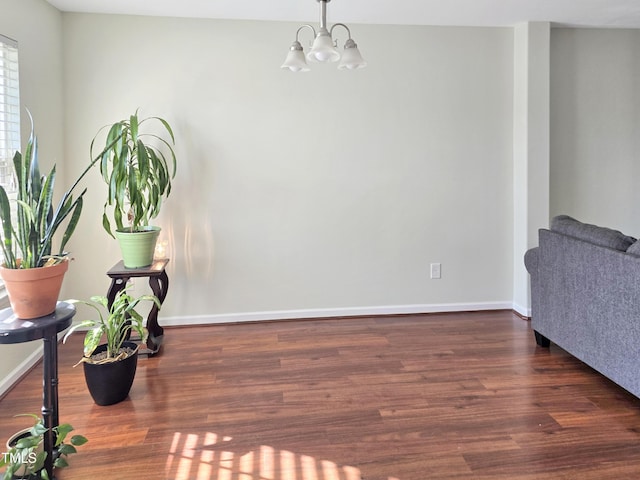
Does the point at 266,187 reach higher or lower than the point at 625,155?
lower

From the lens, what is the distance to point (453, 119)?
376 centimetres

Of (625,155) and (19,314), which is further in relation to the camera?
(625,155)

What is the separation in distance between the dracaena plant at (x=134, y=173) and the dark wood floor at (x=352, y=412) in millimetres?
903

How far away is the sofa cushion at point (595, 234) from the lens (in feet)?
7.95

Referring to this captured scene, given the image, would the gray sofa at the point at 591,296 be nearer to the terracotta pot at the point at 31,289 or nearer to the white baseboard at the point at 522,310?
the white baseboard at the point at 522,310

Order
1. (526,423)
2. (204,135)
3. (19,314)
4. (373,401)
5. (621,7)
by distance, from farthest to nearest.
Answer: (204,135) → (621,7) → (373,401) → (526,423) → (19,314)

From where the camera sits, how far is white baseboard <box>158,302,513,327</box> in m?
3.64

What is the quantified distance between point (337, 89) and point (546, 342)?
2.27 meters

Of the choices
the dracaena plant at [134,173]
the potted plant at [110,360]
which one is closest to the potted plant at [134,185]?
the dracaena plant at [134,173]

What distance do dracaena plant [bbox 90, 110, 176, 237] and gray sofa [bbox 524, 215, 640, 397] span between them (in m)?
2.45

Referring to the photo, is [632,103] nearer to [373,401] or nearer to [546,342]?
[546,342]

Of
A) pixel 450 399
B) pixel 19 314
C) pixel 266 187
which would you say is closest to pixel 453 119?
pixel 266 187

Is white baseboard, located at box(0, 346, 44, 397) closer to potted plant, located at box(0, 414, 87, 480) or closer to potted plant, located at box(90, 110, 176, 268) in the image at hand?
potted plant, located at box(90, 110, 176, 268)

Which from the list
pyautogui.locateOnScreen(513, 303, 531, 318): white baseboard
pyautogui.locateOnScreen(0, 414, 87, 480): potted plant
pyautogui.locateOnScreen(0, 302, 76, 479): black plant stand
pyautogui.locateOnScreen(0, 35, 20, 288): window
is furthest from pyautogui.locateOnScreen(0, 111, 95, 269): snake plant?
pyautogui.locateOnScreen(513, 303, 531, 318): white baseboard
